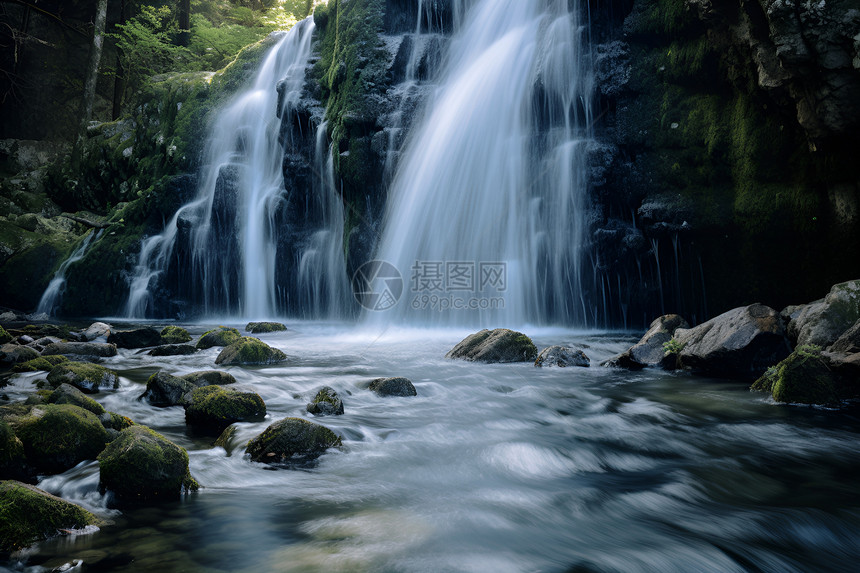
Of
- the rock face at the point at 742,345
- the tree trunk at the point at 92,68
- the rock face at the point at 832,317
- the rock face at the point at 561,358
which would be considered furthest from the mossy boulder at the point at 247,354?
the tree trunk at the point at 92,68

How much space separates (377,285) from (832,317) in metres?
9.32

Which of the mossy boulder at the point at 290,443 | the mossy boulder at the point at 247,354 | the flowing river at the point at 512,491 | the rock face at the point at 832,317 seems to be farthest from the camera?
the mossy boulder at the point at 247,354

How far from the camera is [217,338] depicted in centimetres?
945

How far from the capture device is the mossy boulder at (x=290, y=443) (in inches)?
148

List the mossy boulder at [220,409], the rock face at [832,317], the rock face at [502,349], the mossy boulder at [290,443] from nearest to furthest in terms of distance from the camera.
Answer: the mossy boulder at [290,443], the mossy boulder at [220,409], the rock face at [832,317], the rock face at [502,349]

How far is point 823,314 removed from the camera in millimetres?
6008

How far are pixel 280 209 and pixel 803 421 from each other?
46.1 ft

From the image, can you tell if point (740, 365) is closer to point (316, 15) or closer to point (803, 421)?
point (803, 421)

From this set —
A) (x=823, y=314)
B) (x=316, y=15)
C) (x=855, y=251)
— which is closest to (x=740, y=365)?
(x=823, y=314)

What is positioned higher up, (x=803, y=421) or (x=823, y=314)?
(x=823, y=314)

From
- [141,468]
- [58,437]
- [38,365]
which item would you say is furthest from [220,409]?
[38,365]

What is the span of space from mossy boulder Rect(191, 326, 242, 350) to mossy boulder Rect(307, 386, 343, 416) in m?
4.64

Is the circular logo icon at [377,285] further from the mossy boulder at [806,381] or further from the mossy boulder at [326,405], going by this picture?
the mossy boulder at [806,381]

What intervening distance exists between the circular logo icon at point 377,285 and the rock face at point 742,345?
23.8 ft
